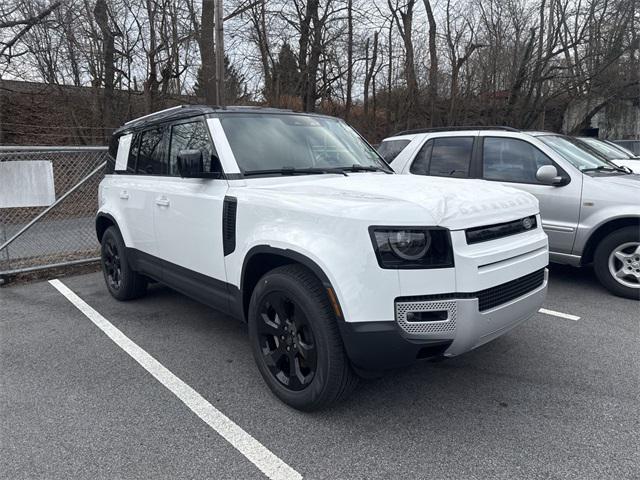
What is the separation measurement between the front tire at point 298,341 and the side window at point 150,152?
2.05 m

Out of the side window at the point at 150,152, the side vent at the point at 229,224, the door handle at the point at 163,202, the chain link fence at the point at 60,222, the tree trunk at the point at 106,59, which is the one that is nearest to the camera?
the side vent at the point at 229,224

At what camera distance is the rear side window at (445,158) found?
6.17m

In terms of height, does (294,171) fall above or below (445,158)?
below

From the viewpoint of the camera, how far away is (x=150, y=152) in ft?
15.2

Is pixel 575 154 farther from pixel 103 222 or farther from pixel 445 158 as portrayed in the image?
pixel 103 222

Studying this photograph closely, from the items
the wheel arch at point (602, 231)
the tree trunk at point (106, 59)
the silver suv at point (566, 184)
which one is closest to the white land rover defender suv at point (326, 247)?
the silver suv at point (566, 184)

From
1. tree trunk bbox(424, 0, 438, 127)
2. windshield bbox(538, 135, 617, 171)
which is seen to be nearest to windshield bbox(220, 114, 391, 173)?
windshield bbox(538, 135, 617, 171)

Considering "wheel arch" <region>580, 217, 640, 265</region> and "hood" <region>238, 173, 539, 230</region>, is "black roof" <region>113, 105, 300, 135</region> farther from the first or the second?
"wheel arch" <region>580, 217, 640, 265</region>

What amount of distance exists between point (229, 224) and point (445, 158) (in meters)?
3.92

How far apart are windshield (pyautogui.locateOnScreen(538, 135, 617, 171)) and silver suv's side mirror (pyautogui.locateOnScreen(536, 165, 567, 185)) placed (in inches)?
11.4

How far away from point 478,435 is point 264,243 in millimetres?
1711

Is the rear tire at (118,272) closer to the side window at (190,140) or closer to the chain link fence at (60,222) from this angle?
the side window at (190,140)

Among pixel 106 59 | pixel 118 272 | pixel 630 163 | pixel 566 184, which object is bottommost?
pixel 118 272

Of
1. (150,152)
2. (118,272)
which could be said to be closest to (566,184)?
(150,152)
